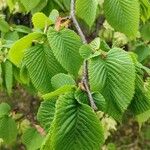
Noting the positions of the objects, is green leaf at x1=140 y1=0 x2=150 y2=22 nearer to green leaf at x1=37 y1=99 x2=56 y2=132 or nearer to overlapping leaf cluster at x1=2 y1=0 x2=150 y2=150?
overlapping leaf cluster at x1=2 y1=0 x2=150 y2=150

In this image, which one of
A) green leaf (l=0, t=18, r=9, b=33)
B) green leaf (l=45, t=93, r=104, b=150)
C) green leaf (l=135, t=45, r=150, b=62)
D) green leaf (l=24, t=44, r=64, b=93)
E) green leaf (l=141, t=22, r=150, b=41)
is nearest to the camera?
green leaf (l=45, t=93, r=104, b=150)

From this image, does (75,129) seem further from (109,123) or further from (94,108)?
(109,123)

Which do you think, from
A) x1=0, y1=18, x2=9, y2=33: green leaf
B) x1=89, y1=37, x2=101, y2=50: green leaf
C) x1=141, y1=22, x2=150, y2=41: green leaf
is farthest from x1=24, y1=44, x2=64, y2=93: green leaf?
x1=141, y1=22, x2=150, y2=41: green leaf

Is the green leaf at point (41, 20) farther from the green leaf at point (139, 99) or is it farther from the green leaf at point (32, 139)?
the green leaf at point (32, 139)

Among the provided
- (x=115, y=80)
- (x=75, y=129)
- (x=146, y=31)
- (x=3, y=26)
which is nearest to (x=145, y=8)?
(x=115, y=80)

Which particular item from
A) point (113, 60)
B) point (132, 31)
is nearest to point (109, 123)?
point (132, 31)
